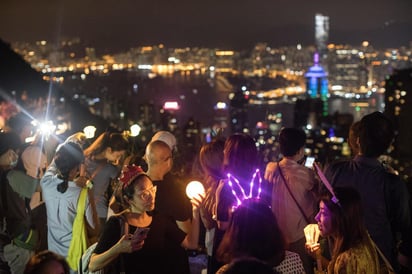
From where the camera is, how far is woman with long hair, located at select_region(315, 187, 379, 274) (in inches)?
134

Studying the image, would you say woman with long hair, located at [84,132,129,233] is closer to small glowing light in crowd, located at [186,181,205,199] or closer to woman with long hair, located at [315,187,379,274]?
small glowing light in crowd, located at [186,181,205,199]

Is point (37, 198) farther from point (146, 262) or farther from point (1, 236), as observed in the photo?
point (146, 262)

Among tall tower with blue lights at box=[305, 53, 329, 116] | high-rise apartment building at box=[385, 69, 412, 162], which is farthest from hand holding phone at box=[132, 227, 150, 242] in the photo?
tall tower with blue lights at box=[305, 53, 329, 116]

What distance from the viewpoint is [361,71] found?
15275cm

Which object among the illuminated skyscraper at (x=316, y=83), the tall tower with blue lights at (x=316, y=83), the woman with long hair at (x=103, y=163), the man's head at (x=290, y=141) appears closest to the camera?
the man's head at (x=290, y=141)

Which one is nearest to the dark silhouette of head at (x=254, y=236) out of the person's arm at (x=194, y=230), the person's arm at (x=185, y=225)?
the person's arm at (x=194, y=230)

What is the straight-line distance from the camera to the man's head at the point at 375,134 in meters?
3.85

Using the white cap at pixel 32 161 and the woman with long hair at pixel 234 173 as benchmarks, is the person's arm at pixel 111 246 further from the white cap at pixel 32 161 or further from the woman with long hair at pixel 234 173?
the white cap at pixel 32 161

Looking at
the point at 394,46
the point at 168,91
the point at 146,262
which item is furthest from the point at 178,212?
the point at 394,46

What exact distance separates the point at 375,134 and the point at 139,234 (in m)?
1.81

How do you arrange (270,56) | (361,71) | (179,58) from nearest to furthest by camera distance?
(179,58) → (270,56) → (361,71)

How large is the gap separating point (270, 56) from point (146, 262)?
115 m

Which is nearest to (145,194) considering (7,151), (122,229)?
(122,229)

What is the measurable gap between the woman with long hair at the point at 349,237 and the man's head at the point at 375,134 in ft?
1.83
